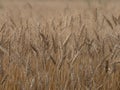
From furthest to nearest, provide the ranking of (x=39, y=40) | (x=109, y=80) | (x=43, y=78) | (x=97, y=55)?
1. (x=39, y=40)
2. (x=97, y=55)
3. (x=109, y=80)
4. (x=43, y=78)

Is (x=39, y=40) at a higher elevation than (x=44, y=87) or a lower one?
higher

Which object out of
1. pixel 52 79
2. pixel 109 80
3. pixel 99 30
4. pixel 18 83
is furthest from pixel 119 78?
pixel 99 30

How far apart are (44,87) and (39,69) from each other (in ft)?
0.28

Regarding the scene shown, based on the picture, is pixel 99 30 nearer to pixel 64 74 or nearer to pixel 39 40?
pixel 39 40

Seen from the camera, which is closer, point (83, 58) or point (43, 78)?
point (43, 78)

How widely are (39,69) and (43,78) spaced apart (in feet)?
0.23

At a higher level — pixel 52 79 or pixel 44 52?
pixel 44 52

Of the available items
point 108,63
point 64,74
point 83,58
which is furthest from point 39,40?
point 108,63

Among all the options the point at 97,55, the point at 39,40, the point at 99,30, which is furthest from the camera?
the point at 99,30

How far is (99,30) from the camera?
219 centimetres

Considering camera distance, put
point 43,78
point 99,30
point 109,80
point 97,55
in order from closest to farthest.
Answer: point 43,78 → point 109,80 → point 97,55 → point 99,30

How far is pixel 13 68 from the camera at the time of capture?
156cm

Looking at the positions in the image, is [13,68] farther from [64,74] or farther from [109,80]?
[109,80]

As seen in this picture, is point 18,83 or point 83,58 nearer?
point 18,83
